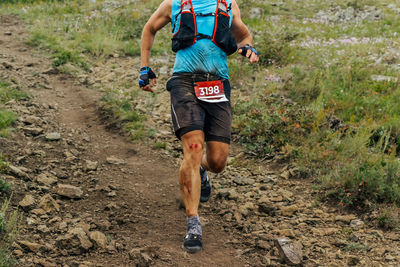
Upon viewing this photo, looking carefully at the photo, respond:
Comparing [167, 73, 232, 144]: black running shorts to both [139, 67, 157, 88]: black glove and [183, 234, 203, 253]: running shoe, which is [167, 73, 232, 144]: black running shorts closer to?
[139, 67, 157, 88]: black glove

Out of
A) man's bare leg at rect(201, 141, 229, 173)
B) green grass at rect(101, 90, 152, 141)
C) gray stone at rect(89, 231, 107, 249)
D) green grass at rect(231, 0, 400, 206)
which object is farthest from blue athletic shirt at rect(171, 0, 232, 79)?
green grass at rect(101, 90, 152, 141)

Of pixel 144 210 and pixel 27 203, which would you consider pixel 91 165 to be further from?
pixel 27 203

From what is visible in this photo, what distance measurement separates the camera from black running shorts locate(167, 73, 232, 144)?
419 centimetres

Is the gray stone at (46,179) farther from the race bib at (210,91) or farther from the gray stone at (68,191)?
the race bib at (210,91)

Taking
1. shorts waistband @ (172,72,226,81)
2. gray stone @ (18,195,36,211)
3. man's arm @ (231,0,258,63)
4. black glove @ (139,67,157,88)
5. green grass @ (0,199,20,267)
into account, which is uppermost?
man's arm @ (231,0,258,63)

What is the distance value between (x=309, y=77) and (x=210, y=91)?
4.35 metres

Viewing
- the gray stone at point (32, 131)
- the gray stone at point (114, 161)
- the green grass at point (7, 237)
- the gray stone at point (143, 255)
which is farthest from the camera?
the gray stone at point (32, 131)

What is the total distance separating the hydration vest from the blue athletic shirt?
0.07ft

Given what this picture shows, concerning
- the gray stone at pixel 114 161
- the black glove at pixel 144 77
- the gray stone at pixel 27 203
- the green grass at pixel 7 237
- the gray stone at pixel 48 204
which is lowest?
the gray stone at pixel 114 161

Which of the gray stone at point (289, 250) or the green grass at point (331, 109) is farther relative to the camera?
the green grass at point (331, 109)

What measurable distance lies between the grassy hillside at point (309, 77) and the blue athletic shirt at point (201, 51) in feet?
6.63

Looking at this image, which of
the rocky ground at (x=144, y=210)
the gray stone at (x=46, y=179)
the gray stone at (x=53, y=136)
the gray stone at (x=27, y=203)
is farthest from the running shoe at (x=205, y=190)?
the gray stone at (x=53, y=136)

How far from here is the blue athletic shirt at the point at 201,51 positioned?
431 centimetres

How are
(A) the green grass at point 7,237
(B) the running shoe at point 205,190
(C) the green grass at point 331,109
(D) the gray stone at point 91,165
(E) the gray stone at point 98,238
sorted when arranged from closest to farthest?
(A) the green grass at point 7,237, (E) the gray stone at point 98,238, (B) the running shoe at point 205,190, (C) the green grass at point 331,109, (D) the gray stone at point 91,165
